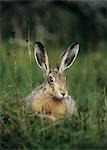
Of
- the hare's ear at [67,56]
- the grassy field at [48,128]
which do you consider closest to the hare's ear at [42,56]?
the hare's ear at [67,56]

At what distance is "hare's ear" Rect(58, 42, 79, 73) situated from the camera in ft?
20.6

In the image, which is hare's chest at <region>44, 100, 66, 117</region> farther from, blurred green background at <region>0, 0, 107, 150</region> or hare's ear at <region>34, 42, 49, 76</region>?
hare's ear at <region>34, 42, 49, 76</region>

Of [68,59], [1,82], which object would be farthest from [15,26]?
[68,59]

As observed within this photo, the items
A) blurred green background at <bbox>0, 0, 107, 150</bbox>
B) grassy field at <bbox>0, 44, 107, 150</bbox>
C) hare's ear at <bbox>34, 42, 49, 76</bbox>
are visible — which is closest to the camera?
grassy field at <bbox>0, 44, 107, 150</bbox>

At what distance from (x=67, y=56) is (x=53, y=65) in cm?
325

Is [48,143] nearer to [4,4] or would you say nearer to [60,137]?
[60,137]

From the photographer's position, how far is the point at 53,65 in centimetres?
959

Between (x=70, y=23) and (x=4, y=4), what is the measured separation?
1313 mm

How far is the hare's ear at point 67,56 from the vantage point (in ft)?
20.6

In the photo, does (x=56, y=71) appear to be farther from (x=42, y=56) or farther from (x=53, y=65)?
(x=53, y=65)

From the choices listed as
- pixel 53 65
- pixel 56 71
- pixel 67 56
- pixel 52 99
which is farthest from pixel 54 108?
pixel 53 65

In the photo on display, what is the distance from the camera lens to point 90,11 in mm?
12180

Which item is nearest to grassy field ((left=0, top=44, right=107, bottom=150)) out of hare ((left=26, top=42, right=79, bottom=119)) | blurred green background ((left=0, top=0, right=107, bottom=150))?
blurred green background ((left=0, top=0, right=107, bottom=150))

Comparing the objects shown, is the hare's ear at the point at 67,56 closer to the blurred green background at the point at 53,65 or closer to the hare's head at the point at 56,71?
the hare's head at the point at 56,71
